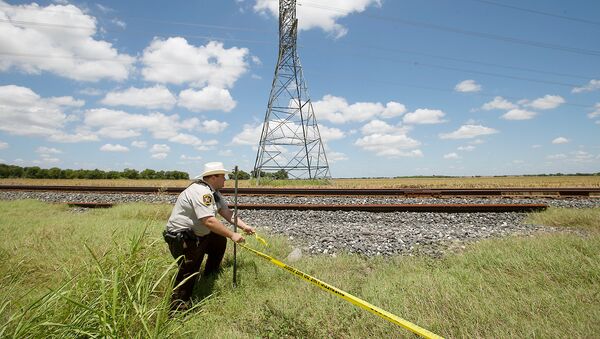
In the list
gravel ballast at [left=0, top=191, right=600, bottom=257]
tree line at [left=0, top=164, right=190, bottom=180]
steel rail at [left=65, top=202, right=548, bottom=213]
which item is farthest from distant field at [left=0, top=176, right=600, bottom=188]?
tree line at [left=0, top=164, right=190, bottom=180]

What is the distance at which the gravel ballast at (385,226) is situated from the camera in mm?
5562

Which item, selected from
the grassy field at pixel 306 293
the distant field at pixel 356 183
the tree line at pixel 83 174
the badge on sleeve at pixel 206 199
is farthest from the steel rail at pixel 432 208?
the tree line at pixel 83 174

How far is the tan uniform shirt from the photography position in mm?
3686

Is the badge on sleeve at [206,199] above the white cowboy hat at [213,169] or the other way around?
the other way around

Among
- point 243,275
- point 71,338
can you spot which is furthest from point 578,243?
point 71,338

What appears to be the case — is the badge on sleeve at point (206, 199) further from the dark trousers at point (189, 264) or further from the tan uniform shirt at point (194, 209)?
the dark trousers at point (189, 264)

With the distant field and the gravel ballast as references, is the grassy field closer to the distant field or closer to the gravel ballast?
the gravel ballast

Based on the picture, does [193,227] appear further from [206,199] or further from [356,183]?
[356,183]

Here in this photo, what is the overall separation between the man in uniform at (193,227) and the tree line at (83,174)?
3857cm

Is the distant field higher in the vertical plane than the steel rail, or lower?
higher

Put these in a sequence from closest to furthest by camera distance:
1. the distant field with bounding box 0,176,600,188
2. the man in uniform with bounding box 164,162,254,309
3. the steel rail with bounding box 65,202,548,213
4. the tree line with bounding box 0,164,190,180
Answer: the man in uniform with bounding box 164,162,254,309
the steel rail with bounding box 65,202,548,213
the distant field with bounding box 0,176,600,188
the tree line with bounding box 0,164,190,180

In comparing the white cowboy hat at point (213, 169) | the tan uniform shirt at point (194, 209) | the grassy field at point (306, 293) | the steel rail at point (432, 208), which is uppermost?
the white cowboy hat at point (213, 169)

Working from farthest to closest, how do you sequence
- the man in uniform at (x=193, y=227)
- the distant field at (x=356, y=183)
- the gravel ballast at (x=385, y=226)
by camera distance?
the distant field at (x=356, y=183) < the gravel ballast at (x=385, y=226) < the man in uniform at (x=193, y=227)

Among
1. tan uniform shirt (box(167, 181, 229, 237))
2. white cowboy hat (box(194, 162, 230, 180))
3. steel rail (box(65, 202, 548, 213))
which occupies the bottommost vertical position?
steel rail (box(65, 202, 548, 213))
